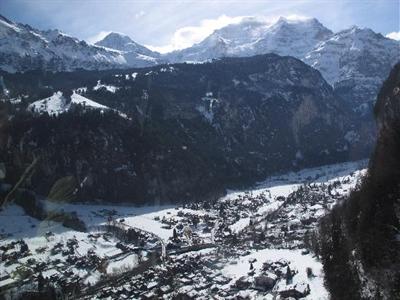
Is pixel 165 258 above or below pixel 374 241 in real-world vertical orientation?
below

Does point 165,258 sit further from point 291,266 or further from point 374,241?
point 374,241

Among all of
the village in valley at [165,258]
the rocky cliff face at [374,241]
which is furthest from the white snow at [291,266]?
the rocky cliff face at [374,241]

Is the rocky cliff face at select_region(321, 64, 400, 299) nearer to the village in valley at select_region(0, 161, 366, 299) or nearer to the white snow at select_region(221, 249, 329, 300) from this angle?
Result: the white snow at select_region(221, 249, 329, 300)

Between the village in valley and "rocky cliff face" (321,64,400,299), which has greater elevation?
"rocky cliff face" (321,64,400,299)

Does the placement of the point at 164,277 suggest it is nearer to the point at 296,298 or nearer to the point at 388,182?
the point at 296,298

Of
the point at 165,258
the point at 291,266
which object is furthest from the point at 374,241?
the point at 165,258

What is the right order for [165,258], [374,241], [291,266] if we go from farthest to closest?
1. [165,258]
2. [291,266]
3. [374,241]

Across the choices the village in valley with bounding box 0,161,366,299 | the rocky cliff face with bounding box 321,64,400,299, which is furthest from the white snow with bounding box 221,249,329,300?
the rocky cliff face with bounding box 321,64,400,299
